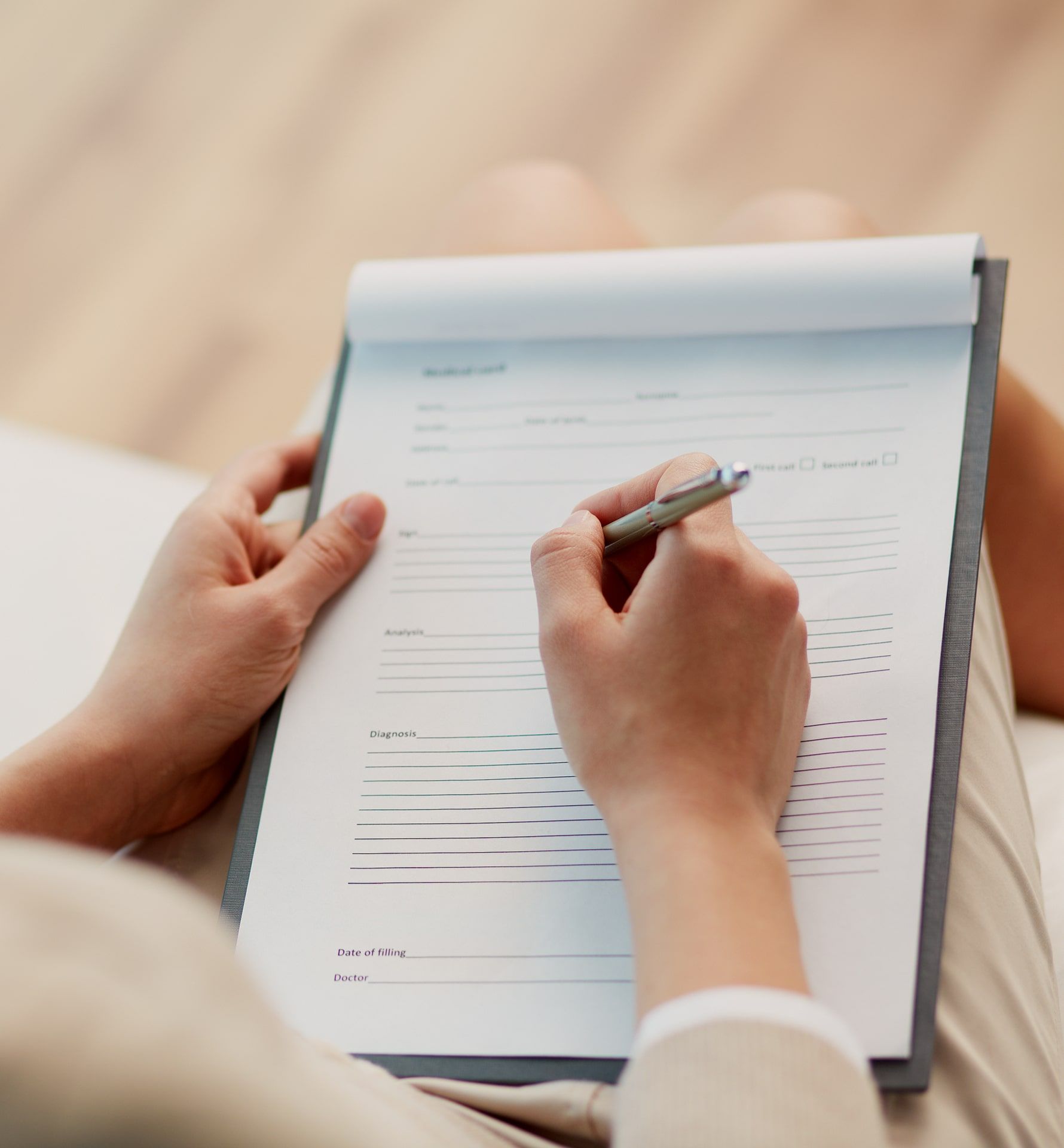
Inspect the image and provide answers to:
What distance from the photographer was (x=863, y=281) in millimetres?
683

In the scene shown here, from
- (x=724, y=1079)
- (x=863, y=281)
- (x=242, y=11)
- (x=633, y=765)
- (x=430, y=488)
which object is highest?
(x=242, y=11)

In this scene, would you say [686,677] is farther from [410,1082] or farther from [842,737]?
[410,1082]

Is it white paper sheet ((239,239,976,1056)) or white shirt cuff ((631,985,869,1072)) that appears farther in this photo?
white paper sheet ((239,239,976,1056))

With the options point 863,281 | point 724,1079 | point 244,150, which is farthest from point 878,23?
point 724,1079

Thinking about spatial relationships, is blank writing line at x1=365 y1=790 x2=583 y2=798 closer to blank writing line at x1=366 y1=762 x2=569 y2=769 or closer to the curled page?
blank writing line at x1=366 y1=762 x2=569 y2=769

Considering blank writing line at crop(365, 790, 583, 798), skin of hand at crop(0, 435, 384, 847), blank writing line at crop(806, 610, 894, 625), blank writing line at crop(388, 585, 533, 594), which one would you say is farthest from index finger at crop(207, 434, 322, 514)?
blank writing line at crop(806, 610, 894, 625)

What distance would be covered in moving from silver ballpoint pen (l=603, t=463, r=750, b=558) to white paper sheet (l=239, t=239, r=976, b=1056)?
0.35 ft

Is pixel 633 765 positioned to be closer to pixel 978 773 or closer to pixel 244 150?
pixel 978 773

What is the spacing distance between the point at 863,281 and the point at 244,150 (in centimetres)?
112

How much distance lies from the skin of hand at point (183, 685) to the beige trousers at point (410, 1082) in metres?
0.05

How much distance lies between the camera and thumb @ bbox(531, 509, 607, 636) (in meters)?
0.54

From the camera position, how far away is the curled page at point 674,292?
0.67 m

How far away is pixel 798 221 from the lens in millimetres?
808

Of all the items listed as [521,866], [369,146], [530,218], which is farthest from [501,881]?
[369,146]
